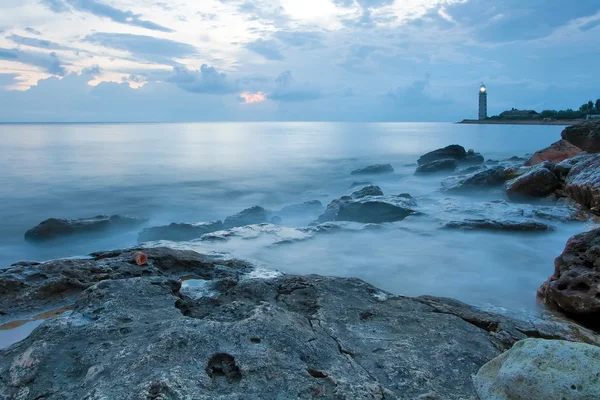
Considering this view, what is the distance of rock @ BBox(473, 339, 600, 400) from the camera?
1875 millimetres

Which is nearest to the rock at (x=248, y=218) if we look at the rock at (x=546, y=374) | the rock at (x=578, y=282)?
the rock at (x=578, y=282)

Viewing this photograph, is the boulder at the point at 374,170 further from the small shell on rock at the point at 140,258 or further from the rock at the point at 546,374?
the rock at the point at 546,374

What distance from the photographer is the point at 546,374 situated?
1.93 m

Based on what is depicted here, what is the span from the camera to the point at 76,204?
16.4 metres

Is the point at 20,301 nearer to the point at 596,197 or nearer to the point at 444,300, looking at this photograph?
the point at 444,300

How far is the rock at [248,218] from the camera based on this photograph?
11.2m

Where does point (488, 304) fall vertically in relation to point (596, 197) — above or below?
below

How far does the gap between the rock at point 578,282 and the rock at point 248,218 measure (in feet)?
24.4

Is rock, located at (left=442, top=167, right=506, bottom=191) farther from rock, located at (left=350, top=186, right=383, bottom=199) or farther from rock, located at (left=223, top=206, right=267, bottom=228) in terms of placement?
rock, located at (left=223, top=206, right=267, bottom=228)

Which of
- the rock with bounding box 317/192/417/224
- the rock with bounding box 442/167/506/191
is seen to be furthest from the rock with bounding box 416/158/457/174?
the rock with bounding box 317/192/417/224

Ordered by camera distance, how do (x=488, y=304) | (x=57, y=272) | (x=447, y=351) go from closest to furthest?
(x=447, y=351) < (x=57, y=272) < (x=488, y=304)

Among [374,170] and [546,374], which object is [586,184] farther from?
[374,170]

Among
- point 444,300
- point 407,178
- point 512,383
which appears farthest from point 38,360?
point 407,178

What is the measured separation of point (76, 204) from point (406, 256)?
1342cm
